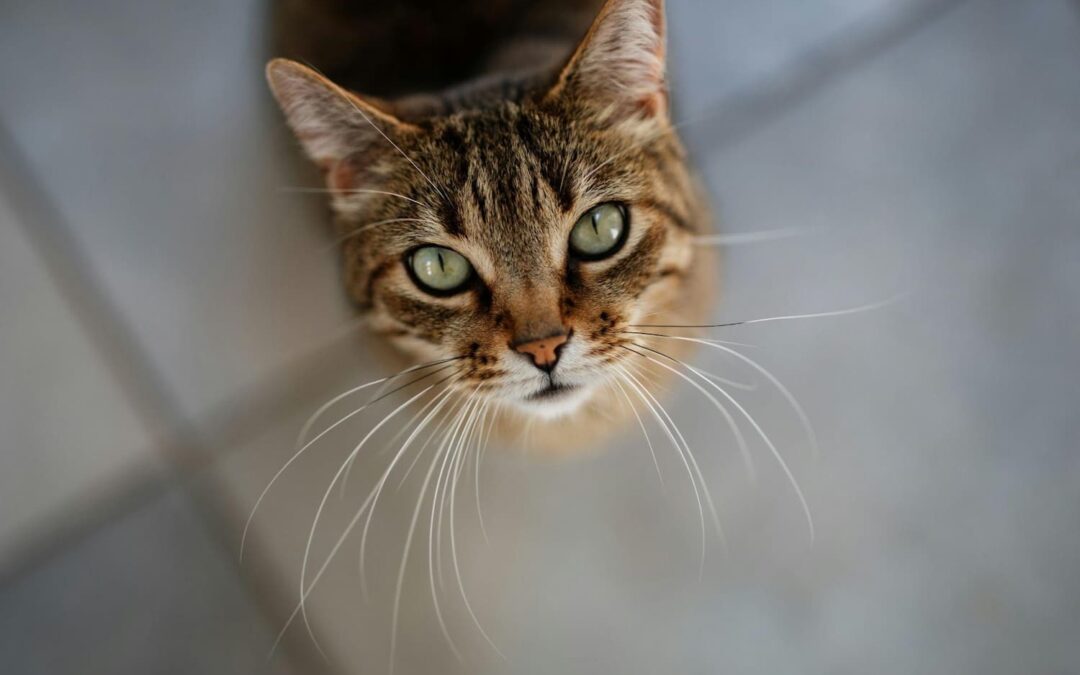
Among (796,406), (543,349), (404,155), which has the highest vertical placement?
(404,155)

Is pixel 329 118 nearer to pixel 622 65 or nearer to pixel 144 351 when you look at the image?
pixel 622 65

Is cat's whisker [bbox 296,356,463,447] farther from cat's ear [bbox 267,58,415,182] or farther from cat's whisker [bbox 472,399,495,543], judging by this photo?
cat's ear [bbox 267,58,415,182]

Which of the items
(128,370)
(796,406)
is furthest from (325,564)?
(796,406)

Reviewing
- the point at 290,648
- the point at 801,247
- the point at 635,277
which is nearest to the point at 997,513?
the point at 801,247

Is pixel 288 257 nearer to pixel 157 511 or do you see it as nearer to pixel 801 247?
pixel 157 511

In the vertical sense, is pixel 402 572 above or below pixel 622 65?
below

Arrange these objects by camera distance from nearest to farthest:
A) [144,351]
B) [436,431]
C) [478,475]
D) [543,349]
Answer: [543,349], [436,431], [478,475], [144,351]

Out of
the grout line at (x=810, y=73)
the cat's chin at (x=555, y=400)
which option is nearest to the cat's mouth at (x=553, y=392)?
the cat's chin at (x=555, y=400)
